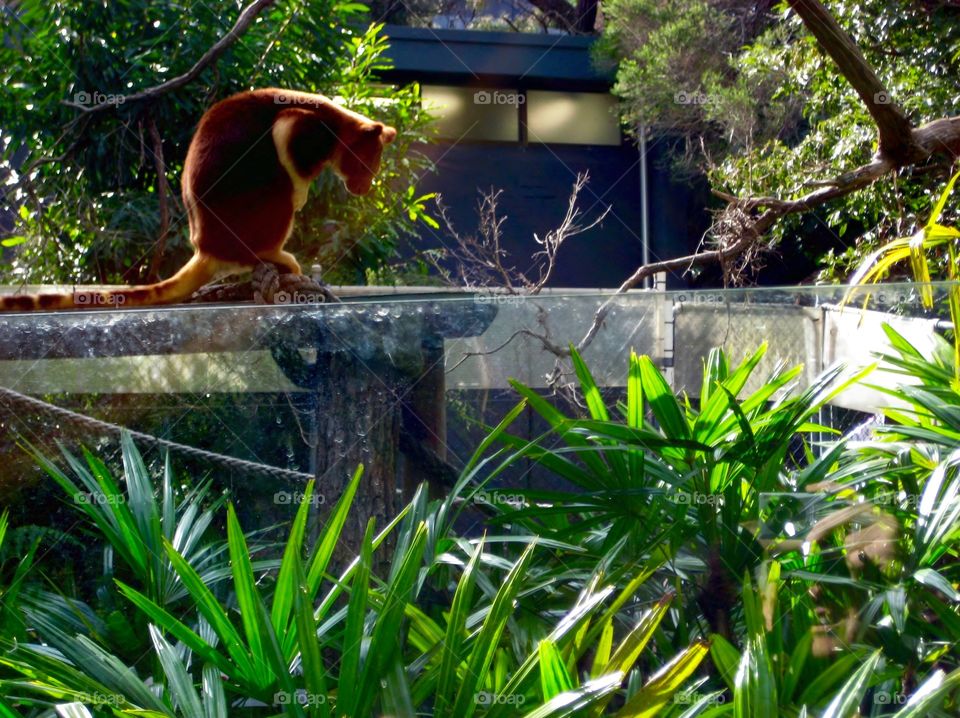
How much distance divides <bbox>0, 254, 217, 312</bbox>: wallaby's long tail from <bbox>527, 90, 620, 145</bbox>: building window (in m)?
5.77

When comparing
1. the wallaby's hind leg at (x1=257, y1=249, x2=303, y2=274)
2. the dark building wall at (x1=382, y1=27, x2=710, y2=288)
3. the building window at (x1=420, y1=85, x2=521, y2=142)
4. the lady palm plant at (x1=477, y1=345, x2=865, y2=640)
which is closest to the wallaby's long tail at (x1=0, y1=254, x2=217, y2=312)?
the wallaby's hind leg at (x1=257, y1=249, x2=303, y2=274)

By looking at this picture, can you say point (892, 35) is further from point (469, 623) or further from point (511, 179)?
point (511, 179)

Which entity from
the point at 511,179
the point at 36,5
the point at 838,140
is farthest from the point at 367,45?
the point at 511,179

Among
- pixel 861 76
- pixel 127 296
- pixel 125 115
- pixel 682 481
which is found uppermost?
pixel 125 115

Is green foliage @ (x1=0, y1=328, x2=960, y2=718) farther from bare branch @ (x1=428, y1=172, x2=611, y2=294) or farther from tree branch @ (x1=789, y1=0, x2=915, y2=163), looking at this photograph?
bare branch @ (x1=428, y1=172, x2=611, y2=294)

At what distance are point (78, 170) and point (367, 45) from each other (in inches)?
67.0

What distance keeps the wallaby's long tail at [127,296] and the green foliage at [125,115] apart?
2.91 ft

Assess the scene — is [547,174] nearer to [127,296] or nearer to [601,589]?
[127,296]

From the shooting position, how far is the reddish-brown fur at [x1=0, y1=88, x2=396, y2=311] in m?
3.20

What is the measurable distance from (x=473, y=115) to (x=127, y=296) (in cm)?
598

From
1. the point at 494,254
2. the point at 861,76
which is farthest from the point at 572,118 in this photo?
the point at 861,76

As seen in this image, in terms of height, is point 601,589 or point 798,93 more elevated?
point 798,93

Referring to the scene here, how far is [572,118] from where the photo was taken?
28.5ft

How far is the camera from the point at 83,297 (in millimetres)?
2680
